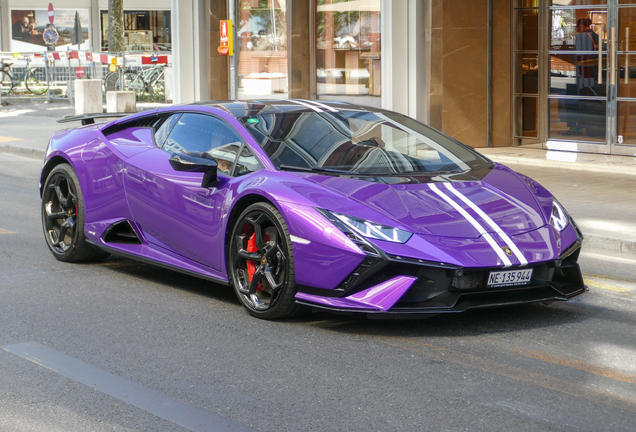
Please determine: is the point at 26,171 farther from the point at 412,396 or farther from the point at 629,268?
the point at 412,396

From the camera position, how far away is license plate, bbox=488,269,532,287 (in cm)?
502

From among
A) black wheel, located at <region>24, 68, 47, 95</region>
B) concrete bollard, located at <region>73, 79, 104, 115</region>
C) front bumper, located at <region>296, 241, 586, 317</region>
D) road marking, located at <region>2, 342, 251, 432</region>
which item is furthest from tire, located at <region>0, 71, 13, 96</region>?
front bumper, located at <region>296, 241, 586, 317</region>

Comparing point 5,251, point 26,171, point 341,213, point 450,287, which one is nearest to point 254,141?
point 341,213

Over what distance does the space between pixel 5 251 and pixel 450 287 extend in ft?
14.9

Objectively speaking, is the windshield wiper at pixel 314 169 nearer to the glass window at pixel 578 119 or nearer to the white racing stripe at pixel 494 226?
the white racing stripe at pixel 494 226

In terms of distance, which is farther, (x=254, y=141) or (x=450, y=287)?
(x=254, y=141)

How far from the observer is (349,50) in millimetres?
17266

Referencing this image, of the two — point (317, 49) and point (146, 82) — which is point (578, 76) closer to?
point (317, 49)

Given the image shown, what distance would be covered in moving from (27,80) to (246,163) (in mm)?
27667

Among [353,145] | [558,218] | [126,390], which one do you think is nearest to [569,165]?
[558,218]

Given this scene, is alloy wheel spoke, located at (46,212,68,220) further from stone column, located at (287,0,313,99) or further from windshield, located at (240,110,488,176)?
stone column, located at (287,0,313,99)

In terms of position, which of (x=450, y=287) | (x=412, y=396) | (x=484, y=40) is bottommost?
(x=412, y=396)

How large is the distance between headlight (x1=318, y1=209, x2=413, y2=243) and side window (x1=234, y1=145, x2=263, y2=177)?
0.87 m

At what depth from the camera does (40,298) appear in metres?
6.26
